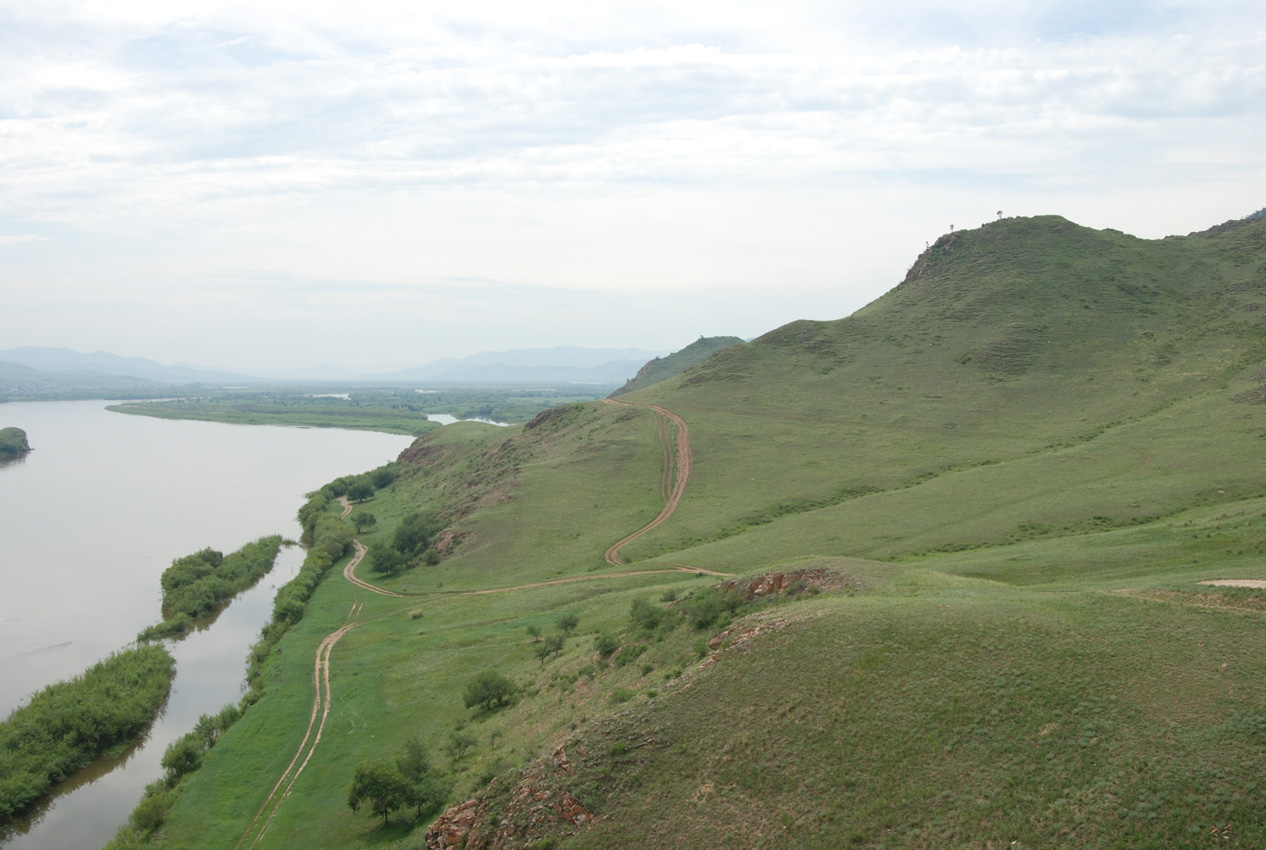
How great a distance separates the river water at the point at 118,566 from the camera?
128 ft

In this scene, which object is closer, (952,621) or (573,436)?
(952,621)

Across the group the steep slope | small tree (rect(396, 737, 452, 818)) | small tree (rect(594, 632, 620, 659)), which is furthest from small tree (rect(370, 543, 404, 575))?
small tree (rect(594, 632, 620, 659))

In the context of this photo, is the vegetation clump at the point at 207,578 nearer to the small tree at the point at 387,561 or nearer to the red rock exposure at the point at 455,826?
the small tree at the point at 387,561

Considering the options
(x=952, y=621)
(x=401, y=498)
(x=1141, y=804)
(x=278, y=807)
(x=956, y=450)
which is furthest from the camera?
(x=401, y=498)

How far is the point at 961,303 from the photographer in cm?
10912

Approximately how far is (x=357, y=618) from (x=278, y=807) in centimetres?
2586

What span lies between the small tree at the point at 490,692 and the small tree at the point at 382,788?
22.9 feet

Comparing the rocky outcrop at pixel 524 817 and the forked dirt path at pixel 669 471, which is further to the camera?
the forked dirt path at pixel 669 471

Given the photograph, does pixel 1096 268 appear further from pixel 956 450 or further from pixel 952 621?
pixel 952 621

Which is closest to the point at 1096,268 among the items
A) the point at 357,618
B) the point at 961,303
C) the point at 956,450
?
the point at 961,303

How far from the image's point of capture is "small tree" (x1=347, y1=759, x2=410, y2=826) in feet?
95.0

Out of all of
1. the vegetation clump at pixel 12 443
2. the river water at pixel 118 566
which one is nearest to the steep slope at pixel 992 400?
the river water at pixel 118 566

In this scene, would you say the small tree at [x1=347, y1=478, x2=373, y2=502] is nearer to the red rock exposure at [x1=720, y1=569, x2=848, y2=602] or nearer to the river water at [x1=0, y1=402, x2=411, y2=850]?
the river water at [x1=0, y1=402, x2=411, y2=850]

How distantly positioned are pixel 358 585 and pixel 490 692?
3656 centimetres
